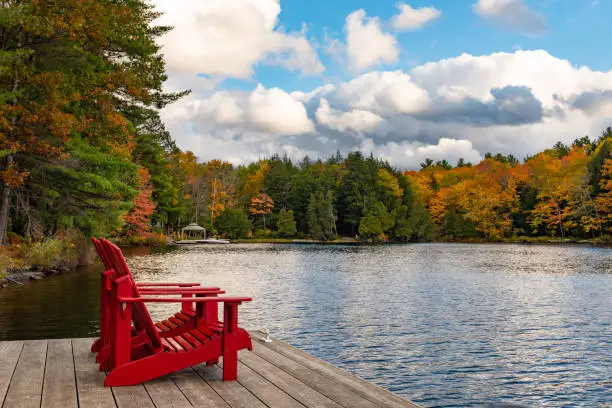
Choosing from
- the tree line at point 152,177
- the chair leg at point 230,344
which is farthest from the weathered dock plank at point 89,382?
the tree line at point 152,177

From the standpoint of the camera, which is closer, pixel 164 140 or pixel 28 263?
pixel 28 263

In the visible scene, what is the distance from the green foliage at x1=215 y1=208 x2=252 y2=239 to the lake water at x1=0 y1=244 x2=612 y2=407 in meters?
50.3

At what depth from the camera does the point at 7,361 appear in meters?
5.79

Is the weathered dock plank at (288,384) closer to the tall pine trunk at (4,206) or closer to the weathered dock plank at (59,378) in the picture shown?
the weathered dock plank at (59,378)

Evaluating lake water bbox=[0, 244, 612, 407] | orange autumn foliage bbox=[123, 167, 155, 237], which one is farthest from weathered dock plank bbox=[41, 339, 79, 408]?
orange autumn foliage bbox=[123, 167, 155, 237]

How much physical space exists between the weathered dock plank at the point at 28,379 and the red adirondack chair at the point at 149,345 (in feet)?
1.93

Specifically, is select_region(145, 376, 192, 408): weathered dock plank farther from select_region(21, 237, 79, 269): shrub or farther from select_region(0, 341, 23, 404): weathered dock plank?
select_region(21, 237, 79, 269): shrub

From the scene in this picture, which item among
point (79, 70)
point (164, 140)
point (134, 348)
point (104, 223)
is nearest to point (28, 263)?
point (104, 223)

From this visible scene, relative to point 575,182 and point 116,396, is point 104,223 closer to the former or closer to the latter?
point 116,396

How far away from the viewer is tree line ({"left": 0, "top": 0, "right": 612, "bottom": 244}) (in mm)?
18422

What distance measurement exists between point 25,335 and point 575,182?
239 ft

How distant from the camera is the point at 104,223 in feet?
84.2

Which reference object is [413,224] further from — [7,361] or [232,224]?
[7,361]

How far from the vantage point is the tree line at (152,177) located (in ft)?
60.4
